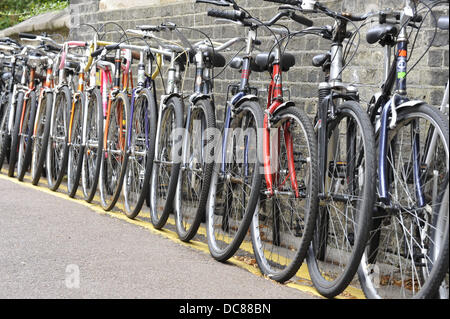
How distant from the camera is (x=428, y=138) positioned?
3.80 meters

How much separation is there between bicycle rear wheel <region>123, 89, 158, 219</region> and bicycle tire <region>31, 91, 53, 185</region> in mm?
1664

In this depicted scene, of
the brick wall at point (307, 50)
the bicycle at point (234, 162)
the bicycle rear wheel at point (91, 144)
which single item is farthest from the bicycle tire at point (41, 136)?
the bicycle at point (234, 162)

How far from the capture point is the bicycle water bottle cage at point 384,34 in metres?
4.14

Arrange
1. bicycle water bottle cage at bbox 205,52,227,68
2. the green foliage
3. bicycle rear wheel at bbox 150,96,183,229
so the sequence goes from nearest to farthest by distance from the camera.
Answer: bicycle rear wheel at bbox 150,96,183,229, bicycle water bottle cage at bbox 205,52,227,68, the green foliage

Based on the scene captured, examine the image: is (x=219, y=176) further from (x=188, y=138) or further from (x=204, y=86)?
(x=204, y=86)

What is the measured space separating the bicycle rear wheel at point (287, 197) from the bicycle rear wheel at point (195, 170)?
0.44 m

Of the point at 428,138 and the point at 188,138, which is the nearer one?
the point at 428,138

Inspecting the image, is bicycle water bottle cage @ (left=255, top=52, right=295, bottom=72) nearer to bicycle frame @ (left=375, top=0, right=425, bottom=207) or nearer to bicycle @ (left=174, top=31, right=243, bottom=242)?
bicycle @ (left=174, top=31, right=243, bottom=242)

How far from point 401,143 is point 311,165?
1.77 ft

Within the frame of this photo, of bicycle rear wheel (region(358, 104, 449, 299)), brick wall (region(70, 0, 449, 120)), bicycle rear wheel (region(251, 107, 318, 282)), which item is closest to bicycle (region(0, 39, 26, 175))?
brick wall (region(70, 0, 449, 120))

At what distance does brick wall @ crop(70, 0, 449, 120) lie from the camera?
4719 millimetres

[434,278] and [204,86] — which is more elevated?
[204,86]
